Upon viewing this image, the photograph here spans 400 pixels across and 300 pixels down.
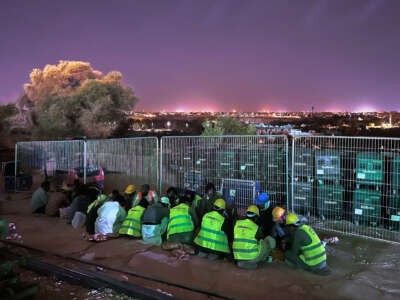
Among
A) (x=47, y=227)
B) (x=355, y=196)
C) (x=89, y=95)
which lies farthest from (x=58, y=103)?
(x=355, y=196)

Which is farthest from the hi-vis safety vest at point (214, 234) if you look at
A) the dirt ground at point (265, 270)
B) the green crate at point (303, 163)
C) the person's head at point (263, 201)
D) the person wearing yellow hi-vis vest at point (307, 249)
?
the green crate at point (303, 163)

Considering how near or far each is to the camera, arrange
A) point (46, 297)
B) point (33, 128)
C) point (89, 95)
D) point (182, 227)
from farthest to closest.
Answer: point (33, 128) < point (89, 95) < point (182, 227) < point (46, 297)

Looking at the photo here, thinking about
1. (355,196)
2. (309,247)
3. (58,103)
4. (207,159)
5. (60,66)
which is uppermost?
(60,66)

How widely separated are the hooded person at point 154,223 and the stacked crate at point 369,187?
4315 mm

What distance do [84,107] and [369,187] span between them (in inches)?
954

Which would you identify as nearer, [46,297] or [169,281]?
[46,297]

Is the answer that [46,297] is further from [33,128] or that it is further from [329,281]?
[33,128]

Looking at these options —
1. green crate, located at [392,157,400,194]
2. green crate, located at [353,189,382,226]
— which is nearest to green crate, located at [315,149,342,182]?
green crate, located at [353,189,382,226]

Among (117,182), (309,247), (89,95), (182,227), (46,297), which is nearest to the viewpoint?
(46,297)

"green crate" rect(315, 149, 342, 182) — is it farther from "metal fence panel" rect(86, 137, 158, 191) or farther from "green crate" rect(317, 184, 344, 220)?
"metal fence panel" rect(86, 137, 158, 191)

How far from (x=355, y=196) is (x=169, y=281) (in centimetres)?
454

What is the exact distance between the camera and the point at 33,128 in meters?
29.4

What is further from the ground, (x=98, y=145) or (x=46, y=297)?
(x=98, y=145)

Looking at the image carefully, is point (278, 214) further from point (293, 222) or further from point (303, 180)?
point (303, 180)
